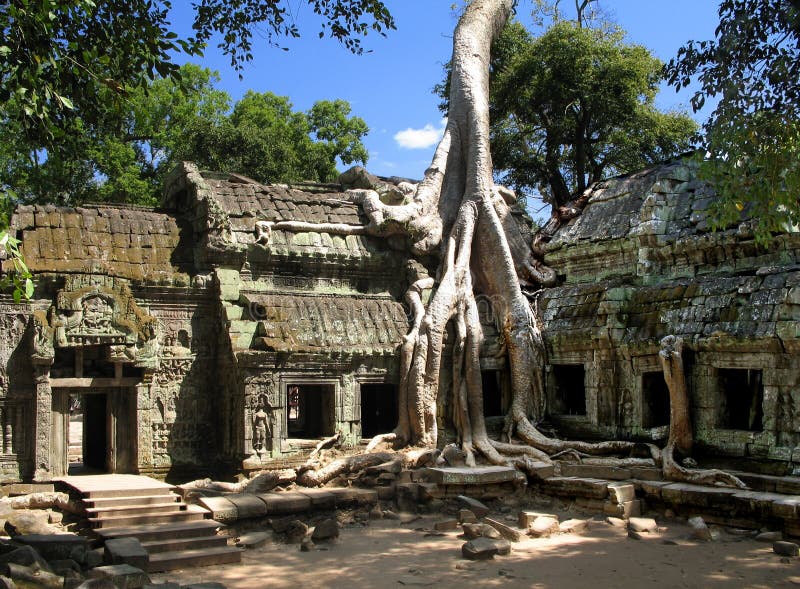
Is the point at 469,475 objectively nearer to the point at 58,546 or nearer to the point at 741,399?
the point at 741,399

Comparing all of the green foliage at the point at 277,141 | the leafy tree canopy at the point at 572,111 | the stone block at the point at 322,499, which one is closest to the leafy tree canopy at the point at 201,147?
the green foliage at the point at 277,141

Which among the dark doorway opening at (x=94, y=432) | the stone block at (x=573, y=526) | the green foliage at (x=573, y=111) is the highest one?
the green foliage at (x=573, y=111)

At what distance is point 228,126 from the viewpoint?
21.9m

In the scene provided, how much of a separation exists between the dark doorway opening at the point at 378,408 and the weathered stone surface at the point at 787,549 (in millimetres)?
8045

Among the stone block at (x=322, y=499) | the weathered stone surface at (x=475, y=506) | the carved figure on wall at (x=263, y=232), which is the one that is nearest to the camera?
the stone block at (x=322, y=499)

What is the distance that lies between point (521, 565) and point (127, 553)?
3.86 meters

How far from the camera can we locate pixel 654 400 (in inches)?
512

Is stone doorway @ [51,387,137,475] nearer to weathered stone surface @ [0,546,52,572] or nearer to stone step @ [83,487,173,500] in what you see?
stone step @ [83,487,173,500]

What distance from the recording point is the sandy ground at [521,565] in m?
8.02

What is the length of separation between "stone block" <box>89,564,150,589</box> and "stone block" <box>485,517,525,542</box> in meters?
4.02

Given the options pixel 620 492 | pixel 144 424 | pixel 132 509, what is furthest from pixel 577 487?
pixel 144 424

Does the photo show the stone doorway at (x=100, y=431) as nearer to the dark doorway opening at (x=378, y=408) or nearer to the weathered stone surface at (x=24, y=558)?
the weathered stone surface at (x=24, y=558)

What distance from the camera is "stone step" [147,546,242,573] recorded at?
8567 millimetres

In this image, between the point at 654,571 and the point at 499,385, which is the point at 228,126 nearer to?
the point at 499,385
